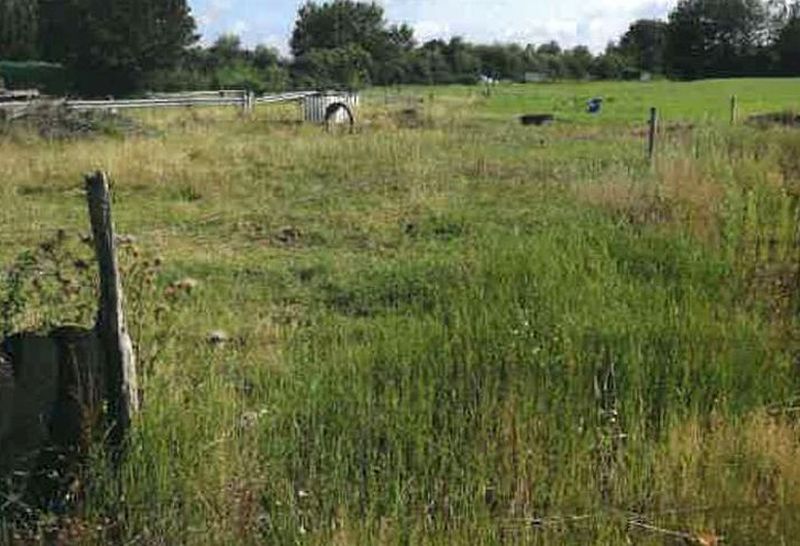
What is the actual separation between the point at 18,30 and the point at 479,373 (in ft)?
294


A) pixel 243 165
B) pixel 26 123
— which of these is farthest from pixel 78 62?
pixel 243 165

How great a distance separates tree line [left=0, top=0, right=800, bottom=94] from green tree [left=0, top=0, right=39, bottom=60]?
0.26 ft

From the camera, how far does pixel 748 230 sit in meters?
8.46

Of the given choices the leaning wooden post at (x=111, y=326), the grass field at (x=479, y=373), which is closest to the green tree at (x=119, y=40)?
the grass field at (x=479, y=373)

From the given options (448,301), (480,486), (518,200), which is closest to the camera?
(480,486)

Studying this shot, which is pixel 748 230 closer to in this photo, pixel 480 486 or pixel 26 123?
pixel 480 486

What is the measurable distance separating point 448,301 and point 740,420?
281 cm

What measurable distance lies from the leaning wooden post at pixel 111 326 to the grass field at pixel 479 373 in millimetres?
111

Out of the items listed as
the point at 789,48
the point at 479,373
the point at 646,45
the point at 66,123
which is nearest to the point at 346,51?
the point at 789,48

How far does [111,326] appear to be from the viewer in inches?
172

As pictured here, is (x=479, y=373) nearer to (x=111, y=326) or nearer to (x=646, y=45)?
(x=111, y=326)

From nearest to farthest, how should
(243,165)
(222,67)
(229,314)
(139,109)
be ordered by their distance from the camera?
(229,314), (243,165), (139,109), (222,67)

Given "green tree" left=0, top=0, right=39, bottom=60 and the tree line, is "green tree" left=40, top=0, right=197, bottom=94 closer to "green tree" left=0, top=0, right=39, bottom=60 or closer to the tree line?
the tree line

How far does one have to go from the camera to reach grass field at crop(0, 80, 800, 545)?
14.0 feet
